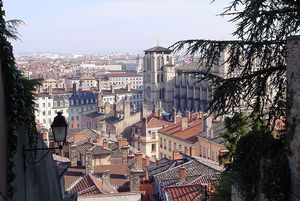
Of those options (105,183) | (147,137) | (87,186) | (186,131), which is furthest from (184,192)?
(147,137)

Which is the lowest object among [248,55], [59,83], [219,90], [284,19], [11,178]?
[59,83]

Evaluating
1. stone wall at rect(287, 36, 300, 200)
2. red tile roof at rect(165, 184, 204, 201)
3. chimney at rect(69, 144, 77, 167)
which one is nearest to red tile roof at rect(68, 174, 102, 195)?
red tile roof at rect(165, 184, 204, 201)

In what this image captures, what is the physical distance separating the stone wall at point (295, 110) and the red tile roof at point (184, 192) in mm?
13230

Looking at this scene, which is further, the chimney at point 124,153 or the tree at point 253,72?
the chimney at point 124,153

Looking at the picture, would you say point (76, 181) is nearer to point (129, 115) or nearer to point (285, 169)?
point (285, 169)

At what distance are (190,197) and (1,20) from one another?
14826 mm

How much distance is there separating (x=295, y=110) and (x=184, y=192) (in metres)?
14.4

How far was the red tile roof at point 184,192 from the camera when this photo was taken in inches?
787

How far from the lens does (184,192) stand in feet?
67.6

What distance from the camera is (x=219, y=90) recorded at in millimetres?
8961

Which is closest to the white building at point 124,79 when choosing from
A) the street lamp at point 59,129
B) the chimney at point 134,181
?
the chimney at point 134,181

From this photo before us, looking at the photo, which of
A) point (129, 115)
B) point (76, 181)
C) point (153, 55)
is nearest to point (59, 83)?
point (153, 55)

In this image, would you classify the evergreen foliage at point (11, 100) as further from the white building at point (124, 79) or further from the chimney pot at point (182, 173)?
the white building at point (124, 79)

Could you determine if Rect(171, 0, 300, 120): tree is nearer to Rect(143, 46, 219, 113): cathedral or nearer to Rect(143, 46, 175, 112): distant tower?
Rect(143, 46, 219, 113): cathedral
